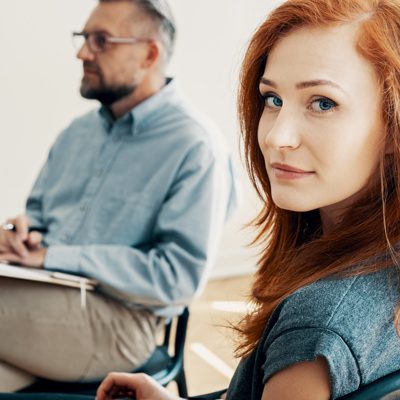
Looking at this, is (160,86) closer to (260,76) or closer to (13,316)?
(13,316)

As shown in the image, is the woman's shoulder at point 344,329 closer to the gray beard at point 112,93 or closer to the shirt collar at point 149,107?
Result: the shirt collar at point 149,107

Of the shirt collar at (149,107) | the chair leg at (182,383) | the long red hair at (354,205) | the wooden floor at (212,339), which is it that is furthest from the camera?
the wooden floor at (212,339)

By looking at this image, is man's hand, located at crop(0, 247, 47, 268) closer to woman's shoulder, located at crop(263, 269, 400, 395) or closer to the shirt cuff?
the shirt cuff

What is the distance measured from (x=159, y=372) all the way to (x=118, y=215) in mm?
417

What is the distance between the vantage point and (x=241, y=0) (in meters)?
3.48

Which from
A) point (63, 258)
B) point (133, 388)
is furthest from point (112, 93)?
point (133, 388)

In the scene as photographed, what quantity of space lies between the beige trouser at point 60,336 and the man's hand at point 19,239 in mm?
198

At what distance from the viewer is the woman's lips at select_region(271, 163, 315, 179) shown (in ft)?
3.00

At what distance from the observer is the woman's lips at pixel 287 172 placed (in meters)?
0.91

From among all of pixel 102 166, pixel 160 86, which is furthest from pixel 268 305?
pixel 160 86

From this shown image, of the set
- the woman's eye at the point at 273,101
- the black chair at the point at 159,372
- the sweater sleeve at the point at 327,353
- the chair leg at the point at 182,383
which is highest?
the woman's eye at the point at 273,101

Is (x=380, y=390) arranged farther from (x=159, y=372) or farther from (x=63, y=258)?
(x=63, y=258)

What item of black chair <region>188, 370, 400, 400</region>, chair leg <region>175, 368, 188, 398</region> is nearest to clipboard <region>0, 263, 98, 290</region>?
chair leg <region>175, 368, 188, 398</region>

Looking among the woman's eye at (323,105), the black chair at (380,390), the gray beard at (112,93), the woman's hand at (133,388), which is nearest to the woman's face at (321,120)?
the woman's eye at (323,105)
